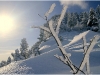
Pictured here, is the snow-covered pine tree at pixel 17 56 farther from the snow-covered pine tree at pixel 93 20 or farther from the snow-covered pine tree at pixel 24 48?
the snow-covered pine tree at pixel 93 20

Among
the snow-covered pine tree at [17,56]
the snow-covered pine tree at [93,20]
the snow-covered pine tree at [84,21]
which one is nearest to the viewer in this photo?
the snow-covered pine tree at [17,56]

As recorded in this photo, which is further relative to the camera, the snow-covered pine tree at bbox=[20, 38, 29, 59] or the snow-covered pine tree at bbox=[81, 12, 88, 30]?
the snow-covered pine tree at bbox=[81, 12, 88, 30]

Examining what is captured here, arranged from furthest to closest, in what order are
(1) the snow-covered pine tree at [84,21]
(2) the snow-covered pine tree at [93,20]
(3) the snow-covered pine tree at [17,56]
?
1. (1) the snow-covered pine tree at [84,21]
2. (2) the snow-covered pine tree at [93,20]
3. (3) the snow-covered pine tree at [17,56]

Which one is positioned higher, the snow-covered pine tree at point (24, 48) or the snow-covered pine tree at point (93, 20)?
the snow-covered pine tree at point (93, 20)

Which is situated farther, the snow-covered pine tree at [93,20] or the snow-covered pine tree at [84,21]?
the snow-covered pine tree at [84,21]

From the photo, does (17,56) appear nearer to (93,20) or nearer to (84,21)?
(93,20)

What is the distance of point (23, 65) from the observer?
19.8m

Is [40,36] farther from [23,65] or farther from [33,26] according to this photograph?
[33,26]

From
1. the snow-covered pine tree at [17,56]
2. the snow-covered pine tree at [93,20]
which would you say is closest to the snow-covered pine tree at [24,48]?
the snow-covered pine tree at [17,56]

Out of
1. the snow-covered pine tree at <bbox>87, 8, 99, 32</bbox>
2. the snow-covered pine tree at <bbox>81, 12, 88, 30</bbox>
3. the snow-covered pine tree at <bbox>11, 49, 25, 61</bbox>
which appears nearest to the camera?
the snow-covered pine tree at <bbox>11, 49, 25, 61</bbox>

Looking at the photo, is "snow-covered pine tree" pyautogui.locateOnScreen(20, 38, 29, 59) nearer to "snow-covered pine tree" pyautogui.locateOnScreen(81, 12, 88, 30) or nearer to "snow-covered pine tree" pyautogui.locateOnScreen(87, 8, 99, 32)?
"snow-covered pine tree" pyautogui.locateOnScreen(87, 8, 99, 32)

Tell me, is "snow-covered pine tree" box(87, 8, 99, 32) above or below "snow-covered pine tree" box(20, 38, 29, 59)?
above

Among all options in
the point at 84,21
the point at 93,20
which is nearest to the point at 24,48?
the point at 93,20

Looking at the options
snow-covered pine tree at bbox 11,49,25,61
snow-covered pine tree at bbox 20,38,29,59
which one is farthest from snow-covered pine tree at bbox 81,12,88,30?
snow-covered pine tree at bbox 11,49,25,61
